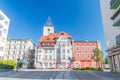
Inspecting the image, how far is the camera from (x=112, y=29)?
98.9 feet

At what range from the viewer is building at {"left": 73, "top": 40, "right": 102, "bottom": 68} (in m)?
59.3

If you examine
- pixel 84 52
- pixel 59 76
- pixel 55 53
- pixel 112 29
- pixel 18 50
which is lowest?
pixel 59 76

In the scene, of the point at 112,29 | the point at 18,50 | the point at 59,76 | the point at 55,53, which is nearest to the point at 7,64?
the point at 59,76

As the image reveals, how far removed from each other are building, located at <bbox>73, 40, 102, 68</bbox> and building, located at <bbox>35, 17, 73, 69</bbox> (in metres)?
2.81

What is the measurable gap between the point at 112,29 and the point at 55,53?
35033 mm

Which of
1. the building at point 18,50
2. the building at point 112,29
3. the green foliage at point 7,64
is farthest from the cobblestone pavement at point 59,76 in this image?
the building at point 18,50

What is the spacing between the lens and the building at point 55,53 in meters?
59.6

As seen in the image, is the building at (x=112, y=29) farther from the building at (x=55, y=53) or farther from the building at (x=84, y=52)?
the building at (x=55, y=53)

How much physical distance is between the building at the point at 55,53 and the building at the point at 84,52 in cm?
281

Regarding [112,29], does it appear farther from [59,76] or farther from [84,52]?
[84,52]

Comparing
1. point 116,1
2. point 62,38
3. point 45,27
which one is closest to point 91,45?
point 62,38

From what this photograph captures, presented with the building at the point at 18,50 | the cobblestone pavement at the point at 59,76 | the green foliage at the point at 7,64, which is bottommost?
the cobblestone pavement at the point at 59,76

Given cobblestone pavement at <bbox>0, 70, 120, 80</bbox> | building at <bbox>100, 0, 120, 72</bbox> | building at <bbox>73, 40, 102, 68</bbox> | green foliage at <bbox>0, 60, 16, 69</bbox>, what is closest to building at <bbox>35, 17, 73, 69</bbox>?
building at <bbox>73, 40, 102, 68</bbox>

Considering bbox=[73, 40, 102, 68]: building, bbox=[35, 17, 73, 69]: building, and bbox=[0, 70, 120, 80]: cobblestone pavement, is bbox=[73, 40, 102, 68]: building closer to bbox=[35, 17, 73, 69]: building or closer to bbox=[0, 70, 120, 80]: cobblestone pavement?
bbox=[35, 17, 73, 69]: building
